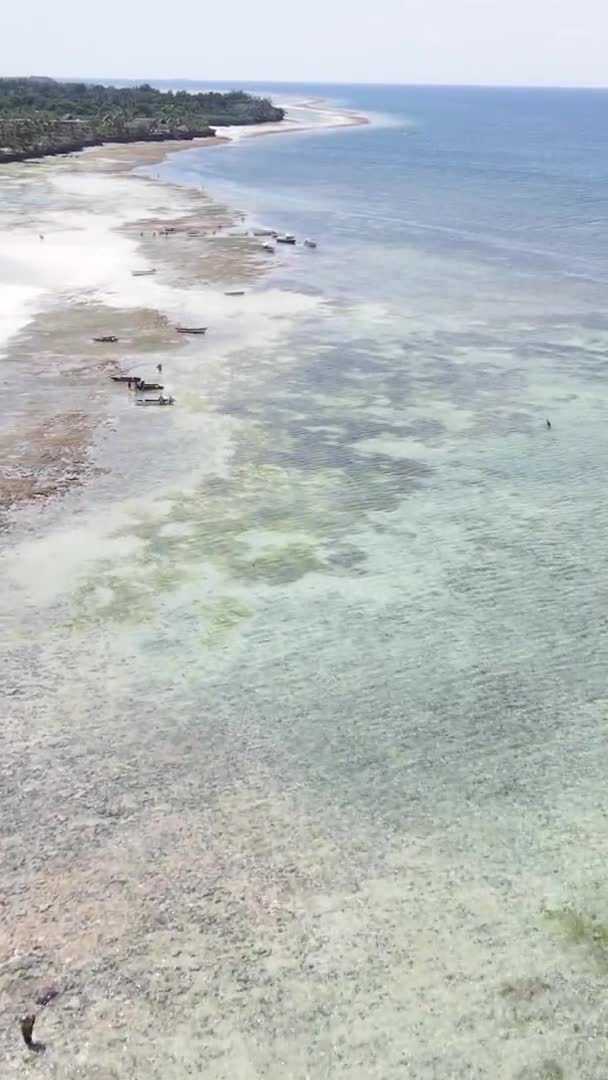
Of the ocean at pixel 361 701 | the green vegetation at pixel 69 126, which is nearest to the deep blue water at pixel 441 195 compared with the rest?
the green vegetation at pixel 69 126

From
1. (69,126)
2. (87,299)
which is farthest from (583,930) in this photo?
(69,126)

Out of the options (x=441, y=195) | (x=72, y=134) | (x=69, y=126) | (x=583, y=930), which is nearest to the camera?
(x=583, y=930)

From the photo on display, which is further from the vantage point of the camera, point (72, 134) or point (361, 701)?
point (72, 134)

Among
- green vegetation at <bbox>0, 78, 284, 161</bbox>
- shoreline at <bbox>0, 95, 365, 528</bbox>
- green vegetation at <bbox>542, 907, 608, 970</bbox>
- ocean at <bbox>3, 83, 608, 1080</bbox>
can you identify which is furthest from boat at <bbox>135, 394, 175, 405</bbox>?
green vegetation at <bbox>0, 78, 284, 161</bbox>

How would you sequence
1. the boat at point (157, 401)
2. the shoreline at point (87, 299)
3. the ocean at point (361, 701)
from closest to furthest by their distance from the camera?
the ocean at point (361, 701), the shoreline at point (87, 299), the boat at point (157, 401)

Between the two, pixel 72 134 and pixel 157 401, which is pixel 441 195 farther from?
pixel 157 401

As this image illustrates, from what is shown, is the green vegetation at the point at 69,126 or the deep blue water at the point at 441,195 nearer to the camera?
the deep blue water at the point at 441,195

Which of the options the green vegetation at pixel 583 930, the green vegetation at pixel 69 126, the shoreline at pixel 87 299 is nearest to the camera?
the green vegetation at pixel 583 930

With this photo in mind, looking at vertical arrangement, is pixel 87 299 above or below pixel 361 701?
above

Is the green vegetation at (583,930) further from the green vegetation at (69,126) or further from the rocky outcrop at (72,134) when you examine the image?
the green vegetation at (69,126)
